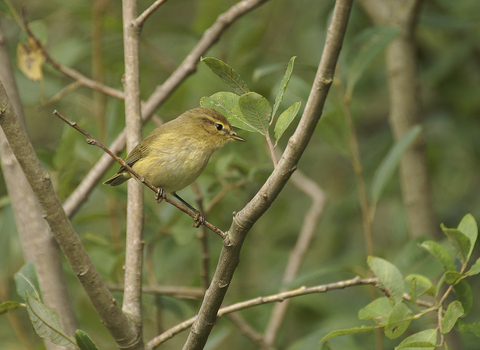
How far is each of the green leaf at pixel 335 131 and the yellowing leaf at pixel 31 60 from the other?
5.03ft

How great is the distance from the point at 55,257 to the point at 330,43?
64.3 inches

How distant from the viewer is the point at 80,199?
2480 mm

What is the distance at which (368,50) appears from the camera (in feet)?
9.39

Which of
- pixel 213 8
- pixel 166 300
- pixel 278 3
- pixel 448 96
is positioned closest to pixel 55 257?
pixel 166 300

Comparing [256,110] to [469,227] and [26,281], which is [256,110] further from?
[26,281]

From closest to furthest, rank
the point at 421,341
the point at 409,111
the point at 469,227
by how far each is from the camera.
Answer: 1. the point at 421,341
2. the point at 469,227
3. the point at 409,111

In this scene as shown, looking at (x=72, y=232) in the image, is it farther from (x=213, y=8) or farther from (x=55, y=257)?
(x=213, y=8)

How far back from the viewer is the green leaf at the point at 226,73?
1545 mm

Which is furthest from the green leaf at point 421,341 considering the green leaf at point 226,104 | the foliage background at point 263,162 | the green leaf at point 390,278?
the foliage background at point 263,162

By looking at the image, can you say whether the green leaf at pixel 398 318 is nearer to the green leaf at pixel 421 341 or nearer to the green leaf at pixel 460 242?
the green leaf at pixel 421 341

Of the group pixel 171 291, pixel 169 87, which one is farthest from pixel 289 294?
pixel 169 87

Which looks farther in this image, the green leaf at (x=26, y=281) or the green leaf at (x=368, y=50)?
the green leaf at (x=368, y=50)

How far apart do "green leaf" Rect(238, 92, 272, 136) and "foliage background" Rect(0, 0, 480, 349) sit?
4.32ft

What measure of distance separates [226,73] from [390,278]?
0.85 metres
